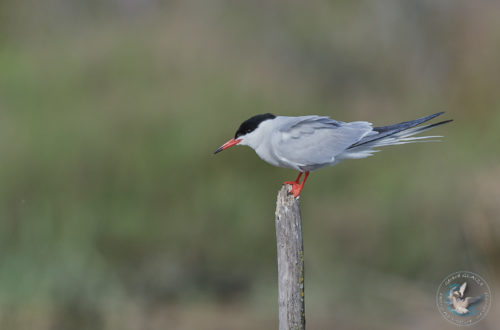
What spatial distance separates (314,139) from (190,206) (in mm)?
2454

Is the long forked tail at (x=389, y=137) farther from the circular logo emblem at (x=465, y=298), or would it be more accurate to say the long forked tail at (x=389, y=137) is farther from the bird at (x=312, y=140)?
the circular logo emblem at (x=465, y=298)

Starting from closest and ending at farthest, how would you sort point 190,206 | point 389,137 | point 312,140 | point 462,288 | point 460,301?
point 389,137, point 312,140, point 460,301, point 462,288, point 190,206

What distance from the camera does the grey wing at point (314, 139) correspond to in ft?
7.90

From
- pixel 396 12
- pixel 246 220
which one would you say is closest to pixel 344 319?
pixel 246 220

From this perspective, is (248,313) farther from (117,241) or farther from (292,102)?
(292,102)

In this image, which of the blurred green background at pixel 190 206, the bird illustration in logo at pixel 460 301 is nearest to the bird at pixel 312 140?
the bird illustration in logo at pixel 460 301

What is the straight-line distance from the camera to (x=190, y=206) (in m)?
4.78

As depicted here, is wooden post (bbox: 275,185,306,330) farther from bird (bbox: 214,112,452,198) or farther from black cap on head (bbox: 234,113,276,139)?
black cap on head (bbox: 234,113,276,139)

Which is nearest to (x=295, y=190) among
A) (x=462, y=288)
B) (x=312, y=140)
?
(x=312, y=140)

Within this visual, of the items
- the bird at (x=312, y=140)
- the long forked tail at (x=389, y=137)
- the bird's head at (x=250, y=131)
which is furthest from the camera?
the bird's head at (x=250, y=131)

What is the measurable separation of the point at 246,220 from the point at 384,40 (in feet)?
10.1

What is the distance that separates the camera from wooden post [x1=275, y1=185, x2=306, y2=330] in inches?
99.5

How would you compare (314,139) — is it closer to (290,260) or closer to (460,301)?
(290,260)

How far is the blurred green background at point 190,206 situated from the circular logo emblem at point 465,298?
369 millimetres
